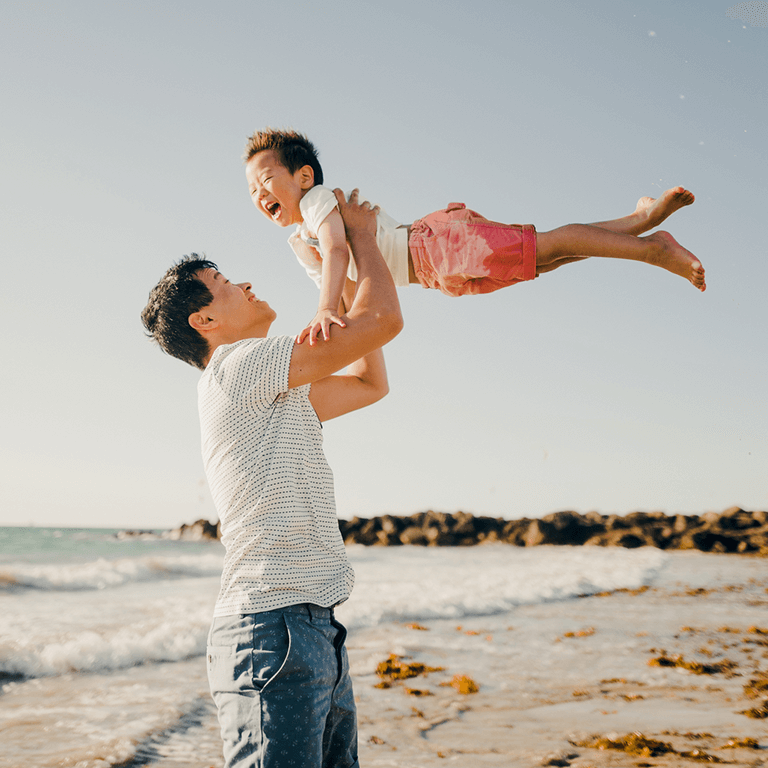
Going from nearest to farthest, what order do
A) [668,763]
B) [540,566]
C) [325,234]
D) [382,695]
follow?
[325,234], [668,763], [382,695], [540,566]

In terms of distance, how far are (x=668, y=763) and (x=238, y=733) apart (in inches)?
107

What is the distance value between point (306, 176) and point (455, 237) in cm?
72

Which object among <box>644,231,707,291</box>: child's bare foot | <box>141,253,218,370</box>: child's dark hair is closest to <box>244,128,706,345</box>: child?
<box>644,231,707,291</box>: child's bare foot

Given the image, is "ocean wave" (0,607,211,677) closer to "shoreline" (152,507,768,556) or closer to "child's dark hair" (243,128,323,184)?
"child's dark hair" (243,128,323,184)

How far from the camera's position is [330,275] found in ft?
6.99

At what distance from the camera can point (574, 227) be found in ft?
9.22

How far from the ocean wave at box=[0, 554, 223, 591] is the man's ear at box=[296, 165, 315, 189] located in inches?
346

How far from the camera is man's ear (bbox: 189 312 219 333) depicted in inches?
81.4

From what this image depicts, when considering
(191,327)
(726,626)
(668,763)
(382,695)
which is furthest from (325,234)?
(726,626)

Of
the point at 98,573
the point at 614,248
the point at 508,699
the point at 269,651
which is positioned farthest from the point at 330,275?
the point at 98,573

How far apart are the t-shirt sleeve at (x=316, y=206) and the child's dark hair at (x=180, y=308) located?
0.53m

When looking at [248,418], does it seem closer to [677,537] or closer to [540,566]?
[540,566]

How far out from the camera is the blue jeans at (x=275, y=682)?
5.11 feet

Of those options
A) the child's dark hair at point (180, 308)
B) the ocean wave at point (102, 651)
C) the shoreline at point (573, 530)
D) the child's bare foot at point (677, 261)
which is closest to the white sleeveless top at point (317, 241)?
the child's dark hair at point (180, 308)
